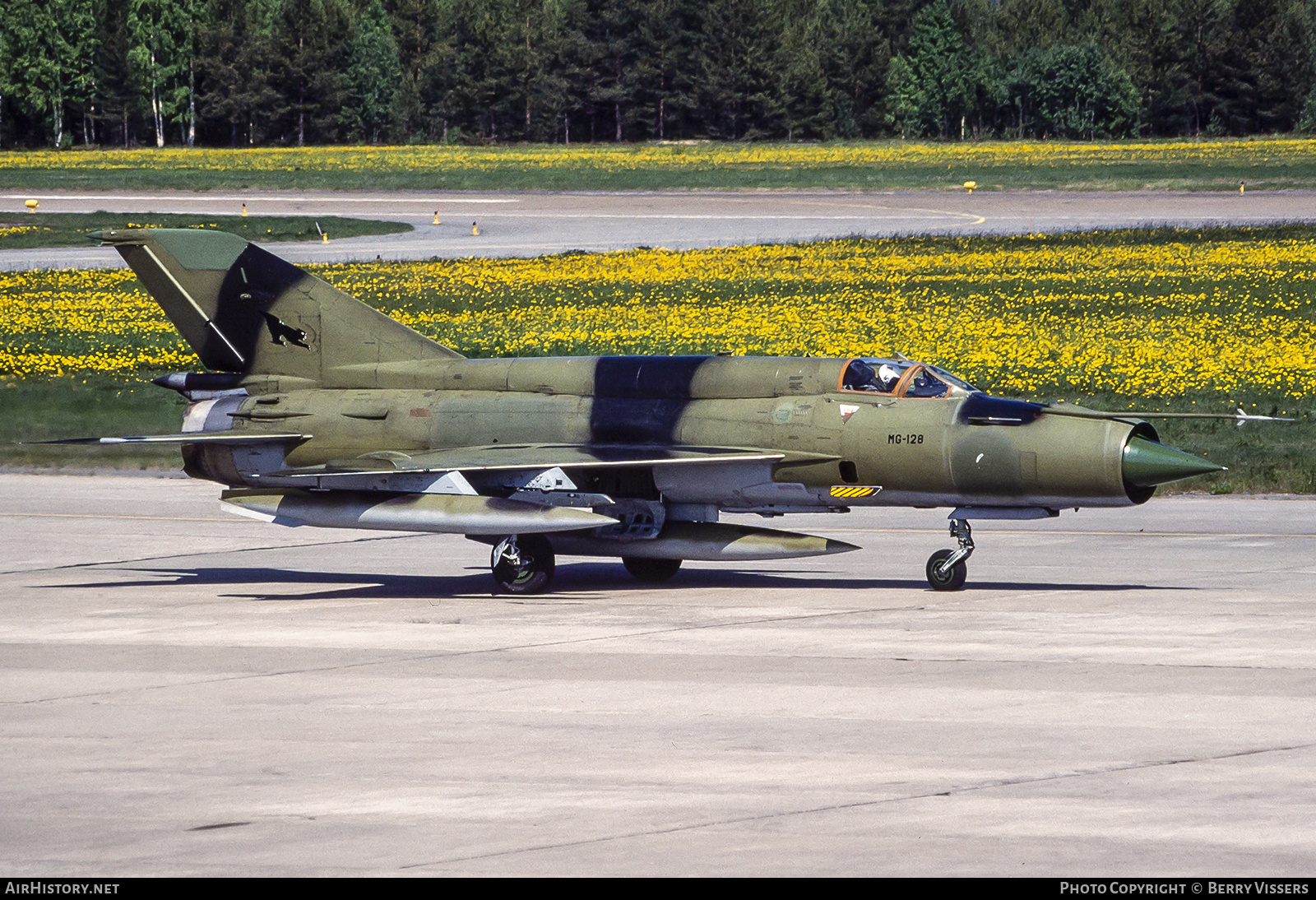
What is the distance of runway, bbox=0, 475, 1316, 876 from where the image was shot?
8953mm

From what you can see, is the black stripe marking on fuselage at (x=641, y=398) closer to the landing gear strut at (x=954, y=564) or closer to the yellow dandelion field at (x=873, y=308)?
the landing gear strut at (x=954, y=564)

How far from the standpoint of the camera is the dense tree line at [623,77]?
151500mm

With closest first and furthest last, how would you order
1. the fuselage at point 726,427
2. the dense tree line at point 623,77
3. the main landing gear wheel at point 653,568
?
the fuselage at point 726,427 < the main landing gear wheel at point 653,568 < the dense tree line at point 623,77

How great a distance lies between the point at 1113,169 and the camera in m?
93.7

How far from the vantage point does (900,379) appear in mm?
17641

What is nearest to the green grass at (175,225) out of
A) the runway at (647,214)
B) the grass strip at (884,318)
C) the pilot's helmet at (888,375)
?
the runway at (647,214)

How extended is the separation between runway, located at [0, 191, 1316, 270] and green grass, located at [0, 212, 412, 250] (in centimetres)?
135

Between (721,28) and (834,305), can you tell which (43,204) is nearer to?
(834,305)

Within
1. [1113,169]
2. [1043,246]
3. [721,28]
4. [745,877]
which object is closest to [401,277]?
[1043,246]

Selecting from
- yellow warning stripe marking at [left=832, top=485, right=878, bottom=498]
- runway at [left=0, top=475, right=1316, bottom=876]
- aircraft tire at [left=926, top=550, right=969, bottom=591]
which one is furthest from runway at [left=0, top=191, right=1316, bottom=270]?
aircraft tire at [left=926, top=550, right=969, bottom=591]

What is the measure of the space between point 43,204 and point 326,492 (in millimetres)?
70045

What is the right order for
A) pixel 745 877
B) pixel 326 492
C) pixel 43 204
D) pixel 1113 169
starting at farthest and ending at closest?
pixel 1113 169, pixel 43 204, pixel 326 492, pixel 745 877

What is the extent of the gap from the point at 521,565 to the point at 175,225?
50737 mm

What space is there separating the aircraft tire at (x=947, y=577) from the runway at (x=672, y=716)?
0.76ft
